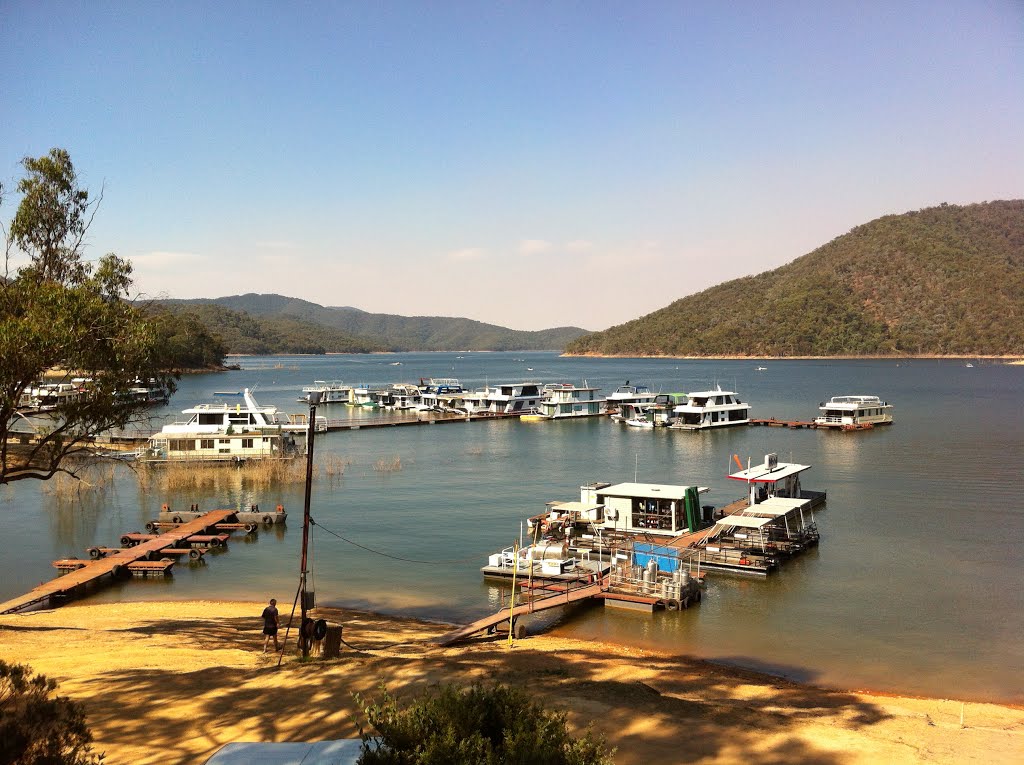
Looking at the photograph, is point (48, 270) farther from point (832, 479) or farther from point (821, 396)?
point (821, 396)

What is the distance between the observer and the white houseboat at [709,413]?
74812mm

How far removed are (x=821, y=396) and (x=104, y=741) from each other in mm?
110955

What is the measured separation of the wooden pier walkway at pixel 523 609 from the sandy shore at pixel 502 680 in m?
0.52

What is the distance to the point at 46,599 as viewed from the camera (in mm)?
24250

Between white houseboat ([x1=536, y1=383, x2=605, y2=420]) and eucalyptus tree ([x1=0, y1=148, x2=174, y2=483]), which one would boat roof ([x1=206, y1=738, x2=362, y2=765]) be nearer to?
eucalyptus tree ([x1=0, y1=148, x2=174, y2=483])

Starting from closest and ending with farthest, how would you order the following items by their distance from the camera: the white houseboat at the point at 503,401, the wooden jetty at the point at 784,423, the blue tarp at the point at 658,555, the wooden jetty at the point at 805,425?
the blue tarp at the point at 658,555 → the wooden jetty at the point at 805,425 → the wooden jetty at the point at 784,423 → the white houseboat at the point at 503,401

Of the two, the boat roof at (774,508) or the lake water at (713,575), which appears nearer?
the lake water at (713,575)

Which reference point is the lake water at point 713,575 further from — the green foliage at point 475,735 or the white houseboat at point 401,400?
the white houseboat at point 401,400

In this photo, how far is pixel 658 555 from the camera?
26078 millimetres

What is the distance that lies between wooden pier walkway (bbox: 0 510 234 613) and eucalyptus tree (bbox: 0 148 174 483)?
504 centimetres

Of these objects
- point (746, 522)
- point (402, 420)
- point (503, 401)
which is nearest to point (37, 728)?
point (746, 522)

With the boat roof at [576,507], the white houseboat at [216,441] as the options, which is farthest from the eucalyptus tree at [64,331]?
the white houseboat at [216,441]

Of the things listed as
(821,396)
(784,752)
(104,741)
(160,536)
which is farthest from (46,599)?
(821,396)

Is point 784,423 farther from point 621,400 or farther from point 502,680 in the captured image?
point 502,680
